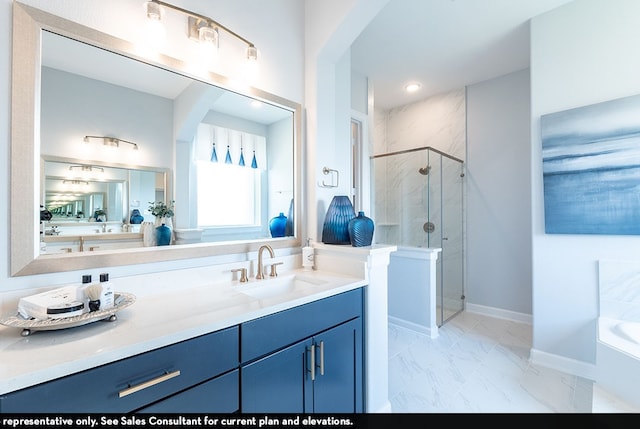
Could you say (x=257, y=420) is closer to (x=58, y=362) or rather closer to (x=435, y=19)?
(x=58, y=362)

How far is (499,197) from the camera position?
330cm

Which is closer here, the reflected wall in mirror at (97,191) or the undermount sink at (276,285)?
the reflected wall in mirror at (97,191)

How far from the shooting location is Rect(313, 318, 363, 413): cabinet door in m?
1.31

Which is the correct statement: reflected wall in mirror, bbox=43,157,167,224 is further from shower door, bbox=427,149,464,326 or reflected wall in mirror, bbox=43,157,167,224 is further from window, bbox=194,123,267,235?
shower door, bbox=427,149,464,326

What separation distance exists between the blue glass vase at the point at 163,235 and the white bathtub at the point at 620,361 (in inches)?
97.5

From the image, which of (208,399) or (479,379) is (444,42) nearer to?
(479,379)

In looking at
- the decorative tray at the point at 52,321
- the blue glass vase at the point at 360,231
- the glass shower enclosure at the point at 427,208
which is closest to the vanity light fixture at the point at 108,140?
the decorative tray at the point at 52,321

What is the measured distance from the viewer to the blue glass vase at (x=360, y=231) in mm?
1713

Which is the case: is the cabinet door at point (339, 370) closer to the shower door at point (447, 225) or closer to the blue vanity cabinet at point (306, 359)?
the blue vanity cabinet at point (306, 359)

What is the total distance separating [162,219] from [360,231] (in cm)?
108

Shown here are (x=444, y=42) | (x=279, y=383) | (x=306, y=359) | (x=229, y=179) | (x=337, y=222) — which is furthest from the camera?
(x=444, y=42)

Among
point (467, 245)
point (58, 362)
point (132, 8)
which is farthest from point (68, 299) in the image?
point (467, 245)

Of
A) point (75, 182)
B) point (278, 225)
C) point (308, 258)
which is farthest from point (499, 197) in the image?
point (75, 182)

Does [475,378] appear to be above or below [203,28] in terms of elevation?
below
